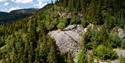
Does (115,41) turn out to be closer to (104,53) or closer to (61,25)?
(104,53)

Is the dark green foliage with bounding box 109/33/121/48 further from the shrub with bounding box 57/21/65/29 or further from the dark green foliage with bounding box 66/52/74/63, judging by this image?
the shrub with bounding box 57/21/65/29

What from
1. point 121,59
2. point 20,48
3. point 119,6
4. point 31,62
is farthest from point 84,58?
point 119,6

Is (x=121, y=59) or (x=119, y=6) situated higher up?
(x=119, y=6)

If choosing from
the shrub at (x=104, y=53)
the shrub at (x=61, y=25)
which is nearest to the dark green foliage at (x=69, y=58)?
the shrub at (x=104, y=53)

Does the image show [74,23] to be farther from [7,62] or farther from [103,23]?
[7,62]

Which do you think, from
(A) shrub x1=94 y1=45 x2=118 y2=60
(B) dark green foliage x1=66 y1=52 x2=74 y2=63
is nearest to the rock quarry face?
(B) dark green foliage x1=66 y1=52 x2=74 y2=63
